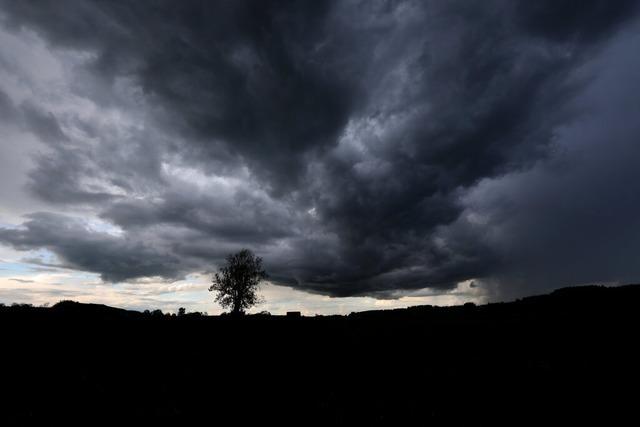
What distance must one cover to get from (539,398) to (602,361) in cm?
660

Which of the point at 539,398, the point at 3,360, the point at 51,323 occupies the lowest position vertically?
the point at 539,398

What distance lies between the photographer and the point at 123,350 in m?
18.6

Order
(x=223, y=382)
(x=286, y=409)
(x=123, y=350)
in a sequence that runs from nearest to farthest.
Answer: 1. (x=286, y=409)
2. (x=223, y=382)
3. (x=123, y=350)

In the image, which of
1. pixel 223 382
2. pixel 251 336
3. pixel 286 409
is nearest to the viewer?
pixel 286 409

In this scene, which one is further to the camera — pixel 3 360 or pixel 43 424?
pixel 3 360

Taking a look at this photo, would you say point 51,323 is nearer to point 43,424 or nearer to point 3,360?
point 3,360

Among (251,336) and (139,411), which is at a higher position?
(251,336)

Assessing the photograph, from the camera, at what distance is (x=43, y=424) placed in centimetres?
891

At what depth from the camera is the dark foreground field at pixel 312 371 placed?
1036 centimetres

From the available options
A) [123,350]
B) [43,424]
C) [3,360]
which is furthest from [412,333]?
[3,360]

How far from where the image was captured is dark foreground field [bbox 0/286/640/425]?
10359 millimetres

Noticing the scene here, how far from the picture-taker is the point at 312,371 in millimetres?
15820

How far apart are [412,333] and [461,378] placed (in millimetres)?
11867

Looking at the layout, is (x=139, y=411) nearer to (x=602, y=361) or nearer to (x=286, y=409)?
(x=286, y=409)
